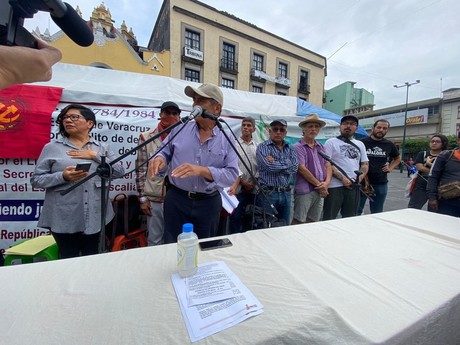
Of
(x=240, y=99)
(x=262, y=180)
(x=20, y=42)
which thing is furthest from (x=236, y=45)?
(x=20, y=42)

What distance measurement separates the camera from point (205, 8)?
536 inches

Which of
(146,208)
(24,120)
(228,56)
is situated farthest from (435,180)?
(228,56)

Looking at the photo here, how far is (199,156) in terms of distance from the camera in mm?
1591

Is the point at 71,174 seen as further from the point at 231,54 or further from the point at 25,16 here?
the point at 231,54

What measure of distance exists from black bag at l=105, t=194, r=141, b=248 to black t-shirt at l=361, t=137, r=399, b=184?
3307mm

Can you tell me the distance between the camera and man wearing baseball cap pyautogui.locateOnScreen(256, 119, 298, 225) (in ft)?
7.93

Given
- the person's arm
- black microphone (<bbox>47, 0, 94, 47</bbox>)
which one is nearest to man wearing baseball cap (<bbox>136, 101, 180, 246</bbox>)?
black microphone (<bbox>47, 0, 94, 47</bbox>)

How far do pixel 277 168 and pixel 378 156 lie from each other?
1873 millimetres

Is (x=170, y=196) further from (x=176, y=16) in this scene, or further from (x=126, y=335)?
(x=176, y=16)

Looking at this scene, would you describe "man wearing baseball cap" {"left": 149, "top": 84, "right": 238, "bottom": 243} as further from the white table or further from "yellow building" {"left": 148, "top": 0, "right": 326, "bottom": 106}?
"yellow building" {"left": 148, "top": 0, "right": 326, "bottom": 106}

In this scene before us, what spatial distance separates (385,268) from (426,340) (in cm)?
30

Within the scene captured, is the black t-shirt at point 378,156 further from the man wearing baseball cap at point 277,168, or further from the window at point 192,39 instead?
the window at point 192,39

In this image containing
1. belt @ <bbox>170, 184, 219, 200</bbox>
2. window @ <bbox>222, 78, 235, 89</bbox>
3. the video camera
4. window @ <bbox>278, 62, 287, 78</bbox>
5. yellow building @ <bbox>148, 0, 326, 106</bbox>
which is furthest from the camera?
window @ <bbox>278, 62, 287, 78</bbox>

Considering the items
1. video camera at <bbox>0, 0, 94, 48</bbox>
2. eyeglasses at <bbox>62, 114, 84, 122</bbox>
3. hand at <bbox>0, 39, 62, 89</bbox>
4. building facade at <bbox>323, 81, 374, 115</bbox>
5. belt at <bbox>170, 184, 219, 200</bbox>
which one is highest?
building facade at <bbox>323, 81, 374, 115</bbox>
